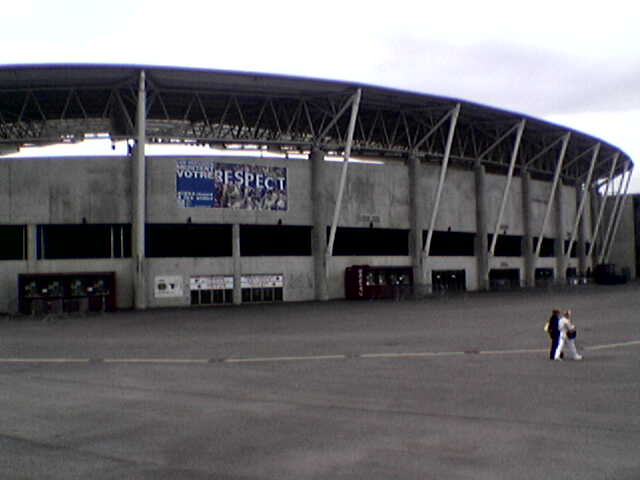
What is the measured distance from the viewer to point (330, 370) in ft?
48.4

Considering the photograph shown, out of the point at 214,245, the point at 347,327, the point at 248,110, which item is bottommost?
the point at 347,327

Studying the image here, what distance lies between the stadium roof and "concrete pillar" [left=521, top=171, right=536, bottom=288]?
1.95m

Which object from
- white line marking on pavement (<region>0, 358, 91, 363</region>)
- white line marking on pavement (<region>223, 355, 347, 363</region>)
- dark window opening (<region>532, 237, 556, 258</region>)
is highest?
dark window opening (<region>532, 237, 556, 258</region>)

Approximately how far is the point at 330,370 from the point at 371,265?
3226cm

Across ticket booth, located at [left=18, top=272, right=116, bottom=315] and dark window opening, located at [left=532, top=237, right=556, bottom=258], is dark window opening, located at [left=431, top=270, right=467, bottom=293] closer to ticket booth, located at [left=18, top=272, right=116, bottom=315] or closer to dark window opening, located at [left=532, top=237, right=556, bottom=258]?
dark window opening, located at [left=532, top=237, right=556, bottom=258]

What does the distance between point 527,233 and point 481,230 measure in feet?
24.9

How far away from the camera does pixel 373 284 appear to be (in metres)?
44.9

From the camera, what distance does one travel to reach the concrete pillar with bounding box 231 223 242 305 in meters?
41.9

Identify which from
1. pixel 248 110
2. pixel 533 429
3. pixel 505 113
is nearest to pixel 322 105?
pixel 248 110

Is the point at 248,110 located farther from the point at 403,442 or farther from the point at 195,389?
the point at 403,442

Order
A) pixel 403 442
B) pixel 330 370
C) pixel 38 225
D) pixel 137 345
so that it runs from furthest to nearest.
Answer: pixel 38 225 → pixel 137 345 → pixel 330 370 → pixel 403 442

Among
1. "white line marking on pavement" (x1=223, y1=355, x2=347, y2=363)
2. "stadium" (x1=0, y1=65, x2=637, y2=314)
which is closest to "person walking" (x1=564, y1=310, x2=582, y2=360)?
"white line marking on pavement" (x1=223, y1=355, x2=347, y2=363)

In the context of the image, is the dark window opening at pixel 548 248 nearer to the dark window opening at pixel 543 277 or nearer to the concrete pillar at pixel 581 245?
the dark window opening at pixel 543 277

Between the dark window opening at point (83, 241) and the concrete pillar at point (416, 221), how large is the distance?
21886 mm
